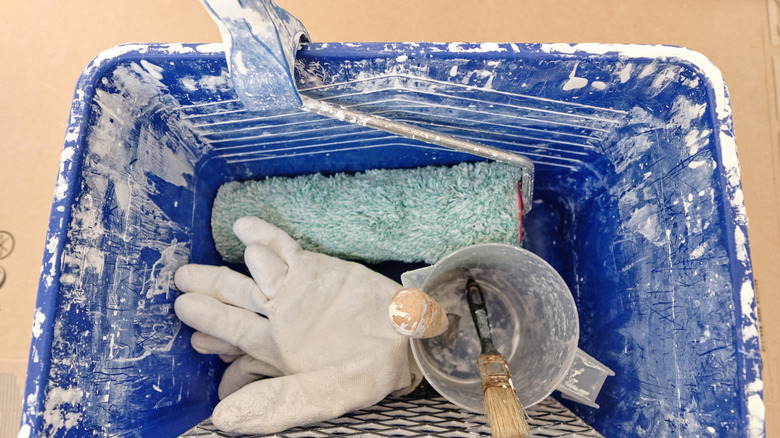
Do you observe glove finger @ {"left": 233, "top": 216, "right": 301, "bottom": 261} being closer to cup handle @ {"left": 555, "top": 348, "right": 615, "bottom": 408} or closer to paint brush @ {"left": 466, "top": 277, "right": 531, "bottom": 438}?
paint brush @ {"left": 466, "top": 277, "right": 531, "bottom": 438}

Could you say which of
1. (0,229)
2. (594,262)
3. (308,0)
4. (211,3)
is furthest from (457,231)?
(0,229)

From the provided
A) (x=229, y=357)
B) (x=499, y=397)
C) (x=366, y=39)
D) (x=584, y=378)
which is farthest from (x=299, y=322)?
(x=366, y=39)

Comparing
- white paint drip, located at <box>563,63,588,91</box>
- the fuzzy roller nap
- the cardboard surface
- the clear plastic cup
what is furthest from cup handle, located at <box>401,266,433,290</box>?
the cardboard surface

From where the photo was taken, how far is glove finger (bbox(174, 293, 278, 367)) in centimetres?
75

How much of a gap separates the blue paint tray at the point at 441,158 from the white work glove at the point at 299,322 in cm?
7

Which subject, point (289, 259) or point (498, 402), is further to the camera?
point (289, 259)

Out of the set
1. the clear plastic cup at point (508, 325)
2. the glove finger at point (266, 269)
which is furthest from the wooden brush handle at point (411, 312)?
the glove finger at point (266, 269)

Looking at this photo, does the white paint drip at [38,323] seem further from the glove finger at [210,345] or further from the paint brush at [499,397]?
the paint brush at [499,397]

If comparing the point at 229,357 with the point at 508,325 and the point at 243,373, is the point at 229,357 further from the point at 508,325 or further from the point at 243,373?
the point at 508,325

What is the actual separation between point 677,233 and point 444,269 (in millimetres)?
330

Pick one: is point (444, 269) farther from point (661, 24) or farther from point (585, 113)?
point (661, 24)

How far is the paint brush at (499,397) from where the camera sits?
1.86 ft

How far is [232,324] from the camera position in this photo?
754mm

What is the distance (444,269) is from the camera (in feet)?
2.56
